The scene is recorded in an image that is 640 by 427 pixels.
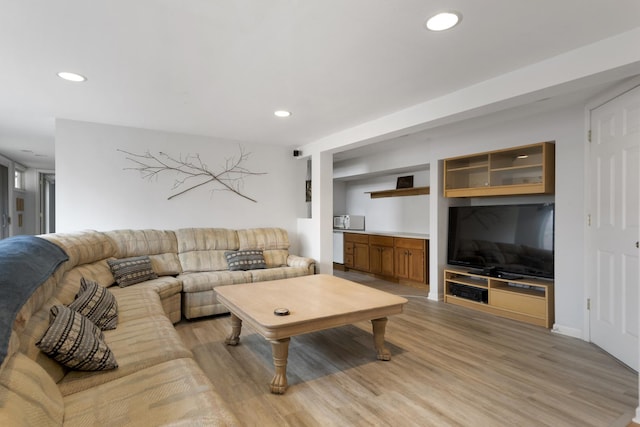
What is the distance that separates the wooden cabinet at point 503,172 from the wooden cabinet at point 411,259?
102cm

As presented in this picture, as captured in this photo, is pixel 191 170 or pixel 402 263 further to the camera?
pixel 402 263

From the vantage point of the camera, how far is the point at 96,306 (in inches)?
84.0

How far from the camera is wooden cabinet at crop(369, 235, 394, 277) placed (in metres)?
5.48

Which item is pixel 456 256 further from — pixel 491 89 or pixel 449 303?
pixel 491 89

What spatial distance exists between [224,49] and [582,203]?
11.3 feet

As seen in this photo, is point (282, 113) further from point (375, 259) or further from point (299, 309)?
point (375, 259)

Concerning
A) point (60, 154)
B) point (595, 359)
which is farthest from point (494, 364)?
point (60, 154)

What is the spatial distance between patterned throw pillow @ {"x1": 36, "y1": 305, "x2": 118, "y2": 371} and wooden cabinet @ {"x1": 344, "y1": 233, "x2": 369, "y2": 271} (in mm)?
4756

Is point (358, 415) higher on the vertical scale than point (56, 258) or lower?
lower

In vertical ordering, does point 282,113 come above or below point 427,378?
above

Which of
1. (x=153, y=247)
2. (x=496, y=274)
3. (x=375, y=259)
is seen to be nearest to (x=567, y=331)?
(x=496, y=274)

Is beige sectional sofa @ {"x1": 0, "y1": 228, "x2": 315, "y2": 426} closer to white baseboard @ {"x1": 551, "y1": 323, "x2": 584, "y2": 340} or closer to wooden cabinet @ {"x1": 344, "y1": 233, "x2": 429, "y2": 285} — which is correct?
wooden cabinet @ {"x1": 344, "y1": 233, "x2": 429, "y2": 285}

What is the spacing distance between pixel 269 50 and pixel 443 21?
3.42 ft

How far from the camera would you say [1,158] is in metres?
5.73
